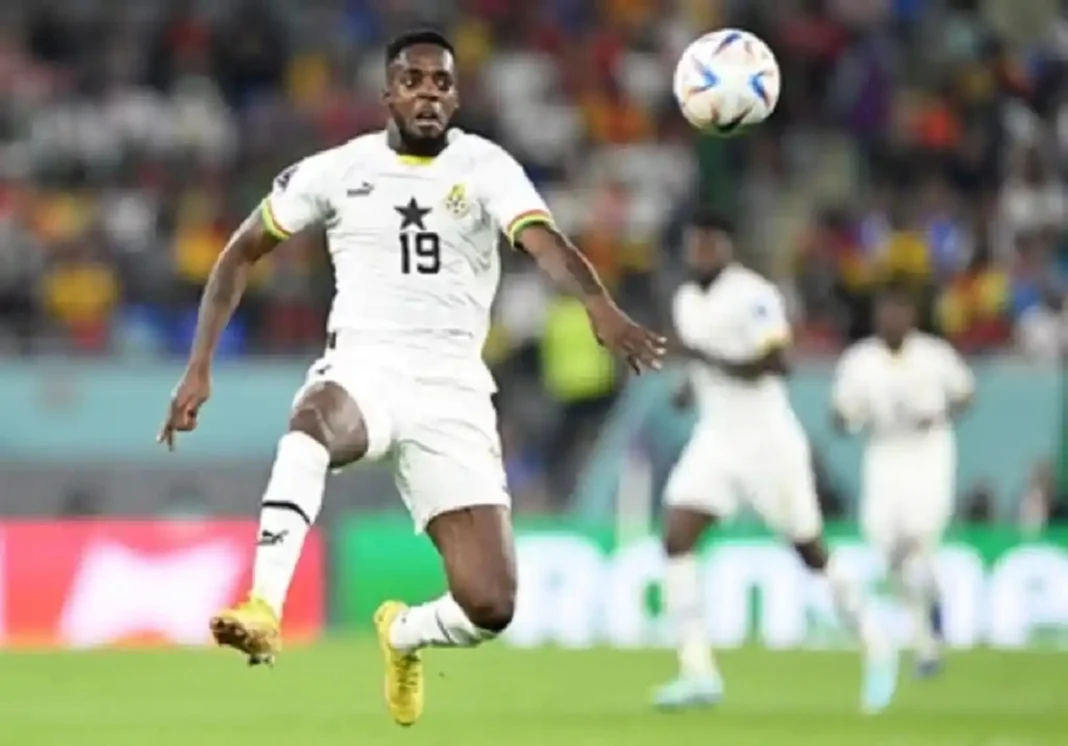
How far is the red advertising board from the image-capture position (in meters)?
19.8

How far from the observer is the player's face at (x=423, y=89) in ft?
34.0

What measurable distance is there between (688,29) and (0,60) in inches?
227

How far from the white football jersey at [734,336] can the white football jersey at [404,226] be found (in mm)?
4290

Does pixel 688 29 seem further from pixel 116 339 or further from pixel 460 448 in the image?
pixel 460 448

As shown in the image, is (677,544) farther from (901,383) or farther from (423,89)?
(423,89)

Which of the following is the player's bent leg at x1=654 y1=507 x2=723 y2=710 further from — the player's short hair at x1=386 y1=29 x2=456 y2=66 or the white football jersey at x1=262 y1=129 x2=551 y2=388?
the player's short hair at x1=386 y1=29 x2=456 y2=66

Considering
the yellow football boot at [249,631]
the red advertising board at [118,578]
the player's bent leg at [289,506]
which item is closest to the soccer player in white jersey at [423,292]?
the player's bent leg at [289,506]

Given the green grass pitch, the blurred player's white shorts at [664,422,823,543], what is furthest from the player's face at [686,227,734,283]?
the green grass pitch

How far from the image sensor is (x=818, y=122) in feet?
80.4

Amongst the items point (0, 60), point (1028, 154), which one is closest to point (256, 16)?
point (0, 60)

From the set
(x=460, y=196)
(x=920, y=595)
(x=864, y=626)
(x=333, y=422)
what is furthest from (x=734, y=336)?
(x=333, y=422)

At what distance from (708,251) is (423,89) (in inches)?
182

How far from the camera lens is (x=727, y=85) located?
37.7ft

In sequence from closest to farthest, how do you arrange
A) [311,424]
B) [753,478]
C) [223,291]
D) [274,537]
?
[274,537] → [311,424] → [223,291] → [753,478]
